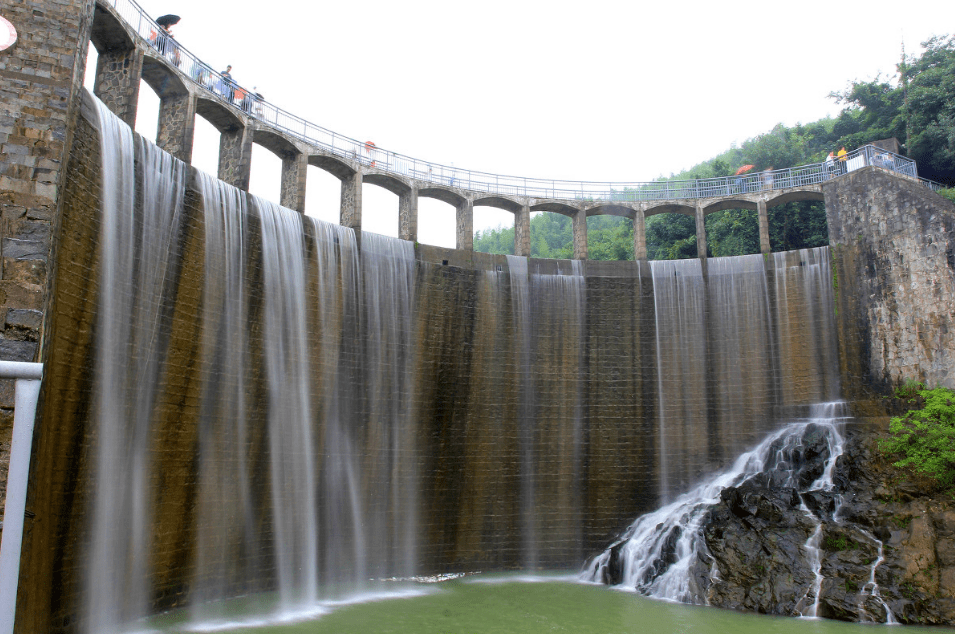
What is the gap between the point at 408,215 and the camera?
78.9ft

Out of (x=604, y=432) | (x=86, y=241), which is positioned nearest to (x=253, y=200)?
(x=86, y=241)

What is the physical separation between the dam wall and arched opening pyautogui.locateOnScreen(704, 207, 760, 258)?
8.66m

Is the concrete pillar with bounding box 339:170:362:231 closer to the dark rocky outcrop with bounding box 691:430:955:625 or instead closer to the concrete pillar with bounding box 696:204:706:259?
the concrete pillar with bounding box 696:204:706:259

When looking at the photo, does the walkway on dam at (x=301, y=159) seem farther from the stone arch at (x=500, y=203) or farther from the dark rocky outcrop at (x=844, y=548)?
the dark rocky outcrop at (x=844, y=548)

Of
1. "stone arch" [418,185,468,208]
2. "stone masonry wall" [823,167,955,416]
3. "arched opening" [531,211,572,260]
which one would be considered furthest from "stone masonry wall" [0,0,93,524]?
"arched opening" [531,211,572,260]

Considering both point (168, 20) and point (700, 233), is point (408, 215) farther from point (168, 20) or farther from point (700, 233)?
point (700, 233)

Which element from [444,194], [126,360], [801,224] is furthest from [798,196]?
[126,360]

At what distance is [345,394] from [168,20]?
425 inches

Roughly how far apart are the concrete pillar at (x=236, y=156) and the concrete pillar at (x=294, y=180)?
182 centimetres

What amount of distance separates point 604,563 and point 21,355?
16.1 m

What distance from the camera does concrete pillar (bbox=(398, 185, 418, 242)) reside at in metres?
23.8

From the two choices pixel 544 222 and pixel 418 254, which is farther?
pixel 544 222

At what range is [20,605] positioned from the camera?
9.93 meters

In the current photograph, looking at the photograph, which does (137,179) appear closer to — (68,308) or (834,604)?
(68,308)
